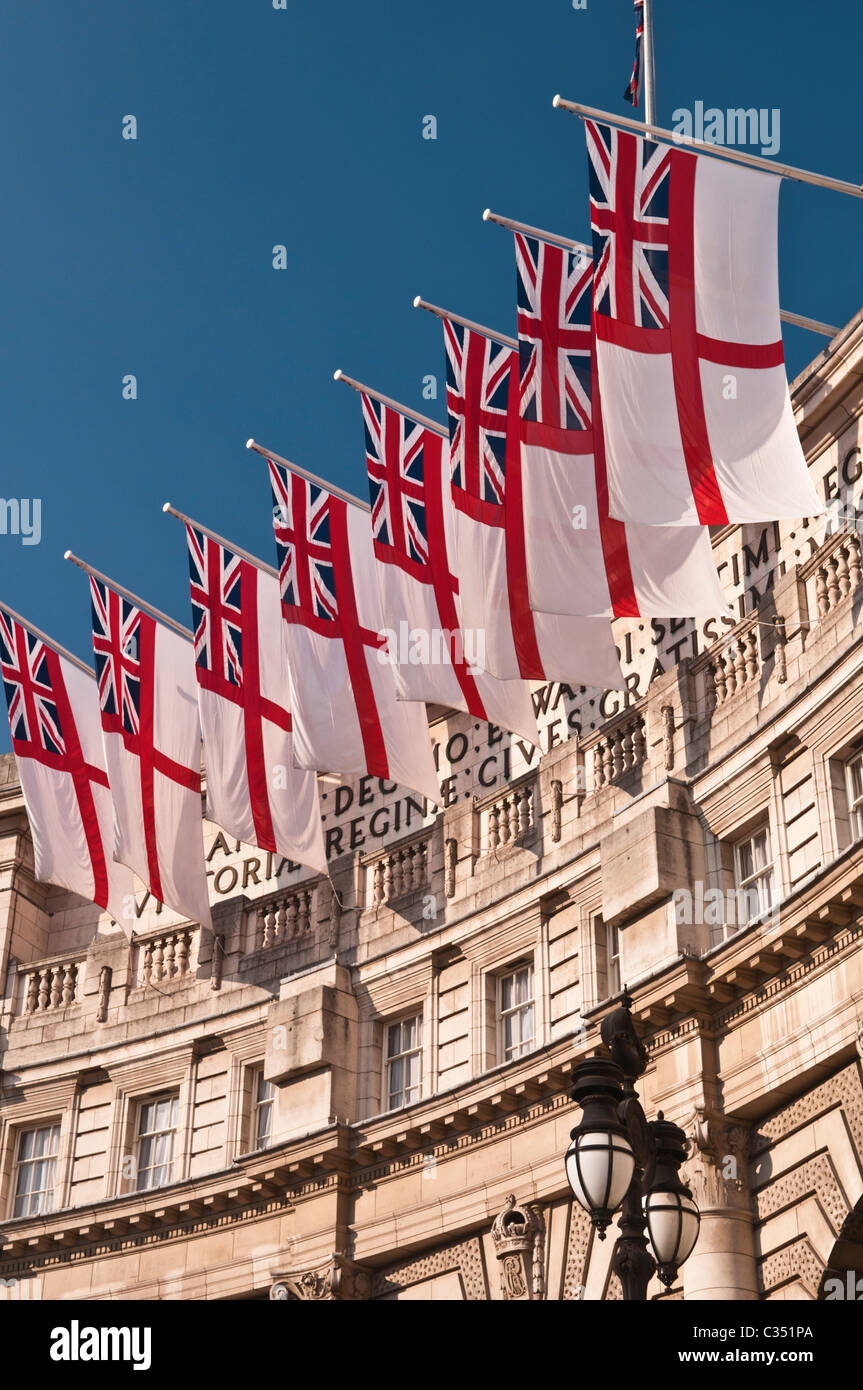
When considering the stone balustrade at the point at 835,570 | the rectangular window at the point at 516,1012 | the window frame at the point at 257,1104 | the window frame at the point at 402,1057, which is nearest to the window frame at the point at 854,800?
the stone balustrade at the point at 835,570

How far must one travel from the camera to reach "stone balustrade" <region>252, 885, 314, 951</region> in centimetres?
3409

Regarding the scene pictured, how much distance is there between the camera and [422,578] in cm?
3039

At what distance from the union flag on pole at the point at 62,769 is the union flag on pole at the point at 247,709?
9.71 ft

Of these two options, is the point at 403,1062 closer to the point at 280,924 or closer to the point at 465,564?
the point at 280,924

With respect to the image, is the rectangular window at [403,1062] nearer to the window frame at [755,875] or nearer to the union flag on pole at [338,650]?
the union flag on pole at [338,650]

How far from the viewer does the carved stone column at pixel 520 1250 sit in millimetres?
27062

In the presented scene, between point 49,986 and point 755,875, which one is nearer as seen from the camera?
point 755,875

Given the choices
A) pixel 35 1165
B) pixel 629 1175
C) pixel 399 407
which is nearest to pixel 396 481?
pixel 399 407

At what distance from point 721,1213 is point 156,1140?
1309cm

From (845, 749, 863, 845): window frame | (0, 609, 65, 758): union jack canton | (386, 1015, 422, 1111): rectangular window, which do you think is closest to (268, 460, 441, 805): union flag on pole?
(386, 1015, 422, 1111): rectangular window

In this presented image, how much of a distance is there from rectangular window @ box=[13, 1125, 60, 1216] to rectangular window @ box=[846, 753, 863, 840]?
17.3m
